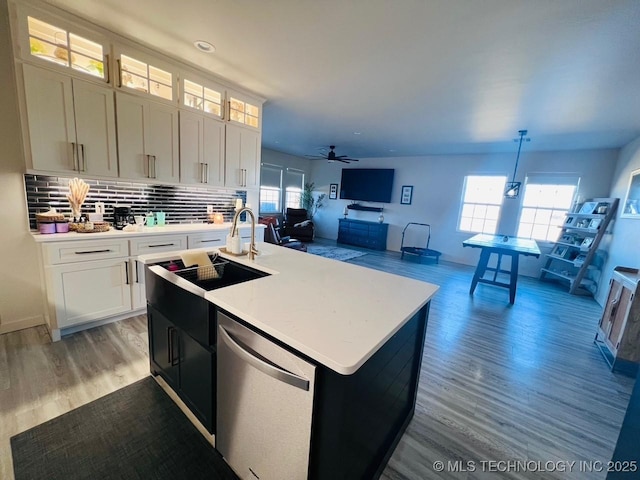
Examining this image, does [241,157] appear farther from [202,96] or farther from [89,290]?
[89,290]

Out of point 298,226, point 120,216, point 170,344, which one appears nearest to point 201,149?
point 120,216

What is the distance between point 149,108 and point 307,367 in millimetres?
3068

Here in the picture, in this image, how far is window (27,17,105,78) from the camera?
206 cm

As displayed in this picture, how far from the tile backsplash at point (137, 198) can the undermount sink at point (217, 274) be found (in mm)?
1685

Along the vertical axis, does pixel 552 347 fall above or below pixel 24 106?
below

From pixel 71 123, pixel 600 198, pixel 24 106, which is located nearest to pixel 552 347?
pixel 600 198

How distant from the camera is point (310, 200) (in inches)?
350

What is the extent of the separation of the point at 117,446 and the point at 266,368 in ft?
3.91

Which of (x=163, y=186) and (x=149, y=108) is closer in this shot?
(x=149, y=108)

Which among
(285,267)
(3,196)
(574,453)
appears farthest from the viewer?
(3,196)

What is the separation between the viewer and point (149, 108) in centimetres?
272

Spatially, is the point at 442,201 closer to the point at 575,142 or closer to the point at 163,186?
the point at 575,142

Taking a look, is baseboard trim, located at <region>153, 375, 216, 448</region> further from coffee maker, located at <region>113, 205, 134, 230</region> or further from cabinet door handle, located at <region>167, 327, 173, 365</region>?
coffee maker, located at <region>113, 205, 134, 230</region>

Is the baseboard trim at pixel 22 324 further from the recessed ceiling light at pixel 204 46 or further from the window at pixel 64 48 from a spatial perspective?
the recessed ceiling light at pixel 204 46
